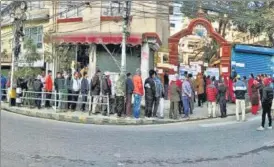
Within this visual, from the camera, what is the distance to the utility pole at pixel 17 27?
1.87m

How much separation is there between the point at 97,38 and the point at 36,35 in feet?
1.12

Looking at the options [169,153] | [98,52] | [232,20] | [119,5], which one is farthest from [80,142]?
[232,20]

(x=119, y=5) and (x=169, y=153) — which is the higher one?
(x=119, y=5)

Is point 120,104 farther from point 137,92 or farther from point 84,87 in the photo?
point 84,87

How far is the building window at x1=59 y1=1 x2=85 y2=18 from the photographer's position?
1996 millimetres

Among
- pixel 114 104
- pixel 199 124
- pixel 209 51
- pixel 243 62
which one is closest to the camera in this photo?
pixel 243 62

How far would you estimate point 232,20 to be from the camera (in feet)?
6.59

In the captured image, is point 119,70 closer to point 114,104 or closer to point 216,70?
point 114,104

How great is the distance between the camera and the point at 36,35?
2.02 m

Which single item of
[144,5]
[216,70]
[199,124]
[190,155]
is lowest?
[190,155]

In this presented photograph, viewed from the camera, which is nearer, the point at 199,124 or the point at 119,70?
the point at 199,124

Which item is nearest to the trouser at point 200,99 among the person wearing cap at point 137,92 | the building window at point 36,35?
the person wearing cap at point 137,92

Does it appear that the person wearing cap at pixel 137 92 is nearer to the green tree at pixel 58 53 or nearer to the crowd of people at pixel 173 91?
the crowd of people at pixel 173 91

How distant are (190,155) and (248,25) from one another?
28.0 inches
